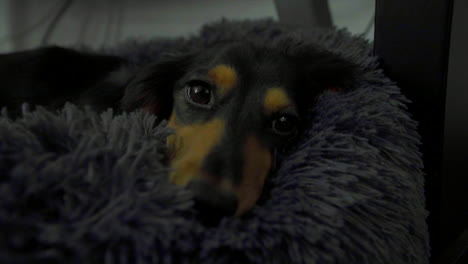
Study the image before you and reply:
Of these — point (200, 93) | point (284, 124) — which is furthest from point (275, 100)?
point (200, 93)

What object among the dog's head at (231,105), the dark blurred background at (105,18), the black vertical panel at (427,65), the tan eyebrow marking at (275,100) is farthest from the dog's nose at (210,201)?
the dark blurred background at (105,18)

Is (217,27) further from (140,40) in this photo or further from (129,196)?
(129,196)

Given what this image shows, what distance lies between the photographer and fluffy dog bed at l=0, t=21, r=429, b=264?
50 cm

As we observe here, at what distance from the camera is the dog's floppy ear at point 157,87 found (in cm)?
122

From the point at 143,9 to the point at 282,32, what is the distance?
4.45ft

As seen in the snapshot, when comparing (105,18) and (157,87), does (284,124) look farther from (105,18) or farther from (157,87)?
(105,18)

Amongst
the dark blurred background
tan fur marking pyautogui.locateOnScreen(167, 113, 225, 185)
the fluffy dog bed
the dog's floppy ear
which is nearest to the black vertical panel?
the fluffy dog bed

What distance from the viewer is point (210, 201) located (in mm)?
653

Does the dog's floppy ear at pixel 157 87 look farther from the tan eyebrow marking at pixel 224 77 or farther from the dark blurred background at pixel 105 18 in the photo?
the dark blurred background at pixel 105 18

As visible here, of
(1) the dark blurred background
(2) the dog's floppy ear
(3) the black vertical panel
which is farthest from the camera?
(1) the dark blurred background

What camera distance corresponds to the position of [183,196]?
24.1 inches

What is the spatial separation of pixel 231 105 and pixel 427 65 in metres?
0.52

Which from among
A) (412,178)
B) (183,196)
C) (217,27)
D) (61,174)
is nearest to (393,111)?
(412,178)

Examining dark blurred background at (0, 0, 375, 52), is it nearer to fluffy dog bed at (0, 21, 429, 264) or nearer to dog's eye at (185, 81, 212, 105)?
dog's eye at (185, 81, 212, 105)
